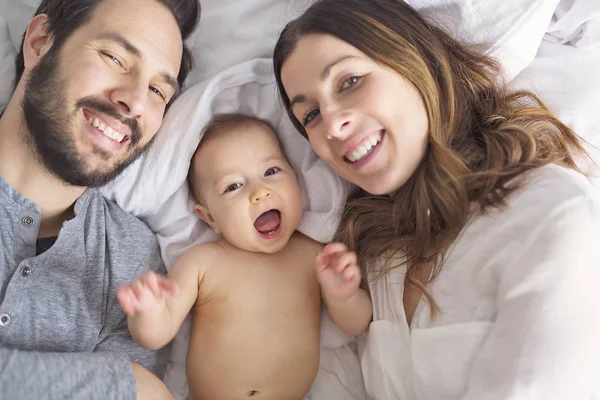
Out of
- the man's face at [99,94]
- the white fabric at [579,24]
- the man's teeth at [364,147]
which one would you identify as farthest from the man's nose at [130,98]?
the white fabric at [579,24]

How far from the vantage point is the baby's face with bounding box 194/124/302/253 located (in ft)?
4.66

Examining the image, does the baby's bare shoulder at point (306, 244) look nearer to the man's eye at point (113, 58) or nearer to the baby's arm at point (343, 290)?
the baby's arm at point (343, 290)

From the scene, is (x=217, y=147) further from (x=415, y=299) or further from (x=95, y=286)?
(x=415, y=299)

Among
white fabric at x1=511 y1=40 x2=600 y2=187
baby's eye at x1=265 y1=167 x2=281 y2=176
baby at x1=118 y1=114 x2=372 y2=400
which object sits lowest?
baby at x1=118 y1=114 x2=372 y2=400

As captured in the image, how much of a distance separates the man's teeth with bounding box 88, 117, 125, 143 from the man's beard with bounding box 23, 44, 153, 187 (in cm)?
3

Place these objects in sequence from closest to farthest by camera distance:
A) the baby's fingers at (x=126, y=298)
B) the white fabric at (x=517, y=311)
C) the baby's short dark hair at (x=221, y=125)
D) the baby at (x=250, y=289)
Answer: the white fabric at (x=517, y=311) → the baby's fingers at (x=126, y=298) → the baby at (x=250, y=289) → the baby's short dark hair at (x=221, y=125)

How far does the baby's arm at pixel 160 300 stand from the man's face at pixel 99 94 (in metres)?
0.31

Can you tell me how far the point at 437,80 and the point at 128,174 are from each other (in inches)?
33.9

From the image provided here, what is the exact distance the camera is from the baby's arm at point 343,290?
127cm

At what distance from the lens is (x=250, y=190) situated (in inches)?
55.9

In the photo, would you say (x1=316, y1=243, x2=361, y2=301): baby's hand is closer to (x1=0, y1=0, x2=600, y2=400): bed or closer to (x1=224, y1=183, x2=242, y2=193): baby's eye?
(x1=0, y1=0, x2=600, y2=400): bed

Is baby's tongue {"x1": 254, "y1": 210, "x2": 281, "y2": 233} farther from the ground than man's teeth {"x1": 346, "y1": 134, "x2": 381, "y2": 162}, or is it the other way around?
man's teeth {"x1": 346, "y1": 134, "x2": 381, "y2": 162}

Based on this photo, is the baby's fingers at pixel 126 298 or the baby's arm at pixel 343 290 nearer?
the baby's fingers at pixel 126 298

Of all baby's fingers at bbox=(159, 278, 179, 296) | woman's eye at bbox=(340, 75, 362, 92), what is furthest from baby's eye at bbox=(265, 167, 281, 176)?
baby's fingers at bbox=(159, 278, 179, 296)
